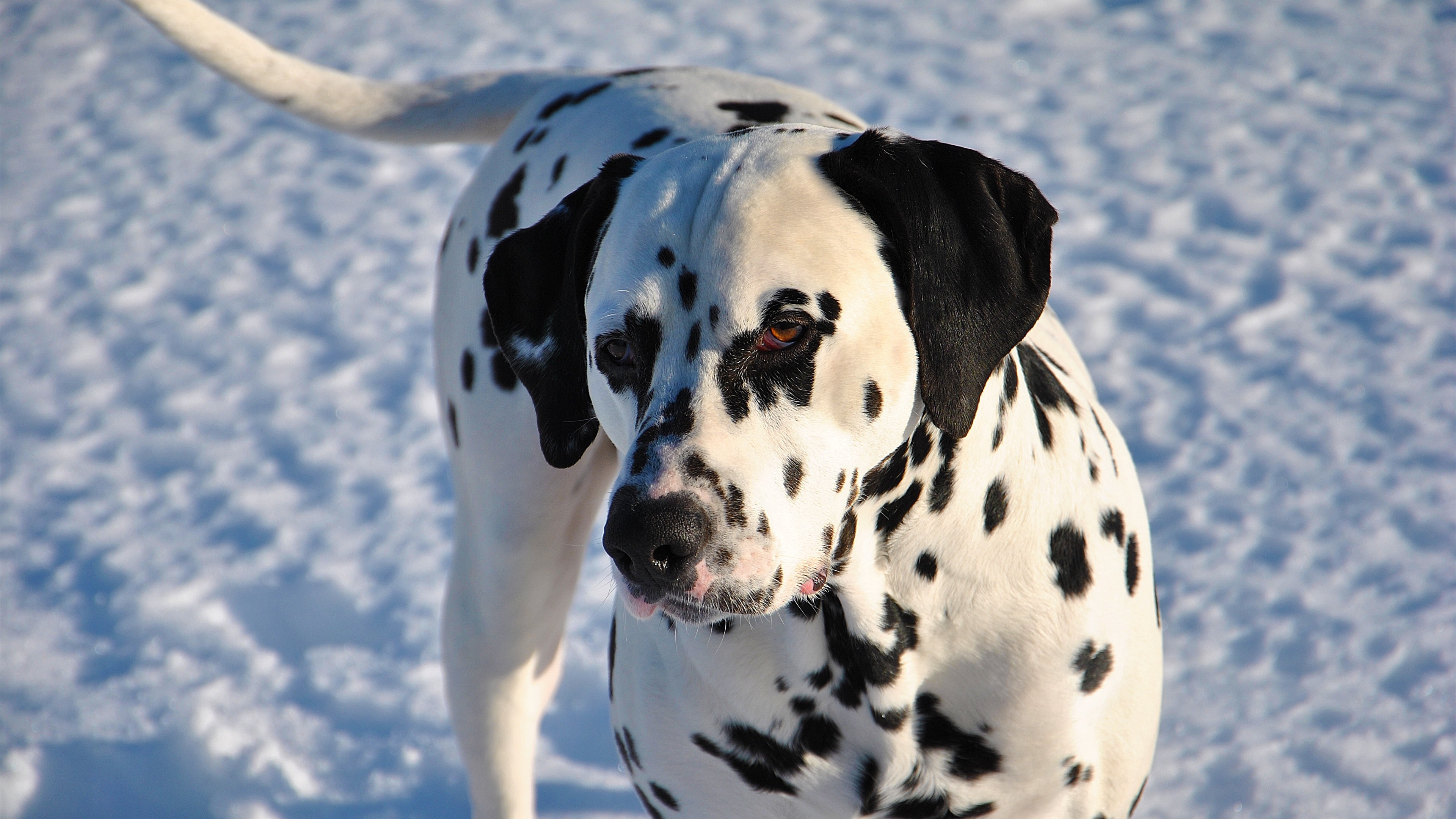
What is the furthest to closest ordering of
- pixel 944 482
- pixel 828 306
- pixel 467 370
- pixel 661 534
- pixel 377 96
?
pixel 377 96, pixel 467 370, pixel 944 482, pixel 828 306, pixel 661 534

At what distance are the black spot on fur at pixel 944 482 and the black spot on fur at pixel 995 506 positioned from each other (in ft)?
0.27

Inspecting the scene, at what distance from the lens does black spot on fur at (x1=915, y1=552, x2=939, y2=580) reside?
2.07 metres

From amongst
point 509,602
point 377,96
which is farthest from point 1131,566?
point 377,96

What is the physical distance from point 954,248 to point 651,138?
1.03 metres

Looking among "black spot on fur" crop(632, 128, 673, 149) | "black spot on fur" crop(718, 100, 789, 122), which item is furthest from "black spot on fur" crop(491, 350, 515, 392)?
"black spot on fur" crop(718, 100, 789, 122)

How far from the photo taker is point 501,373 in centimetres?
274

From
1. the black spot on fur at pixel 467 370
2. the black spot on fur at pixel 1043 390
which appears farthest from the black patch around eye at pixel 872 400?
the black spot on fur at pixel 467 370

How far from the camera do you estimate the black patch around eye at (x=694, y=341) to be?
1843 mm

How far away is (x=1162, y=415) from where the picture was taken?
475cm

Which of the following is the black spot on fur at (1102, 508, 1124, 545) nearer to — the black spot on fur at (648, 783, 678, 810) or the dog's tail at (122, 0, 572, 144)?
the black spot on fur at (648, 783, 678, 810)

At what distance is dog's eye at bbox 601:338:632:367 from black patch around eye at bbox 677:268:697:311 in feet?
0.43

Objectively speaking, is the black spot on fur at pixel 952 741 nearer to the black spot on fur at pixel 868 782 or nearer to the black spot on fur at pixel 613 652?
the black spot on fur at pixel 868 782

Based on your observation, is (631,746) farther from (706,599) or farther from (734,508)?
(734,508)

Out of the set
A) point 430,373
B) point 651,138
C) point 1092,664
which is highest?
point 651,138
